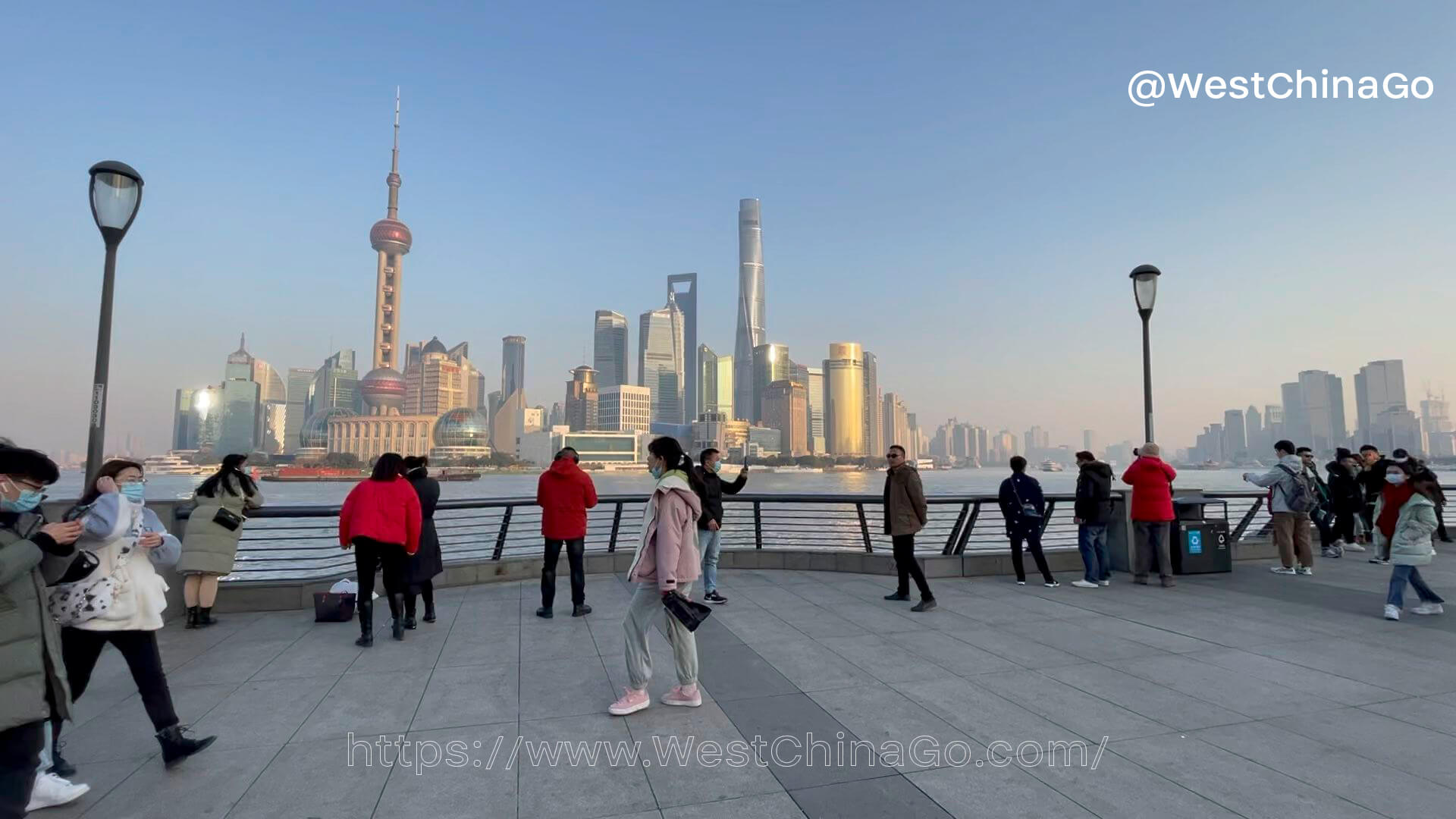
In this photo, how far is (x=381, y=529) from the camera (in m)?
5.80

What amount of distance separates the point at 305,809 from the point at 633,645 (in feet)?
6.22

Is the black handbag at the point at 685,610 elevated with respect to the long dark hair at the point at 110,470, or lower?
lower

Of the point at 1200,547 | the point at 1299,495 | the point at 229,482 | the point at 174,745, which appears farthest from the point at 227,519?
the point at 1299,495

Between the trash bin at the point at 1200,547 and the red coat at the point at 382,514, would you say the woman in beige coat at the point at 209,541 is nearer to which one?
the red coat at the point at 382,514

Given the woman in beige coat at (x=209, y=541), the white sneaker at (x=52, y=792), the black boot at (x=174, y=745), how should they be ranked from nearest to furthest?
1. the white sneaker at (x=52, y=792)
2. the black boot at (x=174, y=745)
3. the woman in beige coat at (x=209, y=541)

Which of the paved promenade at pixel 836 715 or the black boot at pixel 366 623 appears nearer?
the paved promenade at pixel 836 715

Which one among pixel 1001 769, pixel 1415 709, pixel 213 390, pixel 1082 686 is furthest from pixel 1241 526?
pixel 213 390

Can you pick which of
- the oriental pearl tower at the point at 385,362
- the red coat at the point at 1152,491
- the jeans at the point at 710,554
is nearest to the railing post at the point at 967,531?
the red coat at the point at 1152,491

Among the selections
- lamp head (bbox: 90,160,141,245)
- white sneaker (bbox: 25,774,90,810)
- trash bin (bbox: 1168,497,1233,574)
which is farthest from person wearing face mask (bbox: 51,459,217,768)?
trash bin (bbox: 1168,497,1233,574)

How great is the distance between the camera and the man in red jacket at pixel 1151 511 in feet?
27.7

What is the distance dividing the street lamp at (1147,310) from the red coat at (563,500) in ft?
29.6

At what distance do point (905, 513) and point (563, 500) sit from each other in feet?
12.3

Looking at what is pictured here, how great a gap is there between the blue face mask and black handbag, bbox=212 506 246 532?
15.0 feet

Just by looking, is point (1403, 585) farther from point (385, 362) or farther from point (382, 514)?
point (385, 362)
